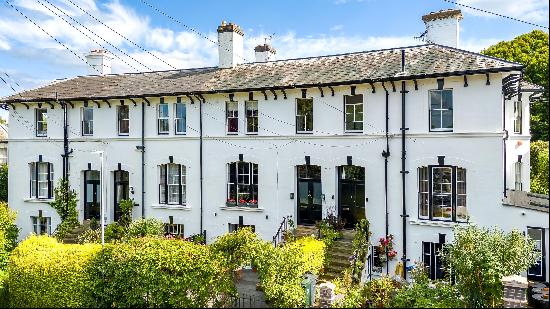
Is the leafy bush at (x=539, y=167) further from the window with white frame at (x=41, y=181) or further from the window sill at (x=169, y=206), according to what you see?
the window with white frame at (x=41, y=181)

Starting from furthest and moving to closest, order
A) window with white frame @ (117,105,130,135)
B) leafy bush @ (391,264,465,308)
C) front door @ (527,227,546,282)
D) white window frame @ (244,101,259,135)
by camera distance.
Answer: window with white frame @ (117,105,130,135) < white window frame @ (244,101,259,135) < front door @ (527,227,546,282) < leafy bush @ (391,264,465,308)

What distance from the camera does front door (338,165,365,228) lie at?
18859 mm

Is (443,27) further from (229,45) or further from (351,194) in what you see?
(229,45)

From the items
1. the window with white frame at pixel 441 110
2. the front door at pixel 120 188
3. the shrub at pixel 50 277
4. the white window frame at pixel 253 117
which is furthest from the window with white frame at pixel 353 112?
the front door at pixel 120 188

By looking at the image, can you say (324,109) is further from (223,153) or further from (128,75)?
(128,75)

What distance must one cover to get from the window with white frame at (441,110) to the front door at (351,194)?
11.1 feet

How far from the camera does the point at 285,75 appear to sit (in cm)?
2095

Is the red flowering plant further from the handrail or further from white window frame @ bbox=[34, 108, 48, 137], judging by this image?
white window frame @ bbox=[34, 108, 48, 137]

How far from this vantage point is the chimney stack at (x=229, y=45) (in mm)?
23938

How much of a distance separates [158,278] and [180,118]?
1065 cm

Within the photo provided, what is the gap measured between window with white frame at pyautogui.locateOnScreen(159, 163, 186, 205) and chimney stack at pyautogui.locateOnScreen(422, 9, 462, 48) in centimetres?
1303

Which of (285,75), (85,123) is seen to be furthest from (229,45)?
(85,123)

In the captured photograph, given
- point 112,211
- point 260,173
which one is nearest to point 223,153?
point 260,173

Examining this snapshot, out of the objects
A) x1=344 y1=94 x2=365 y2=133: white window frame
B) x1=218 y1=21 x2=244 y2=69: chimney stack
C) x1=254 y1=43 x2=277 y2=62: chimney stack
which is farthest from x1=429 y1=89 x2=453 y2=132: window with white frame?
x1=254 y1=43 x2=277 y2=62: chimney stack
